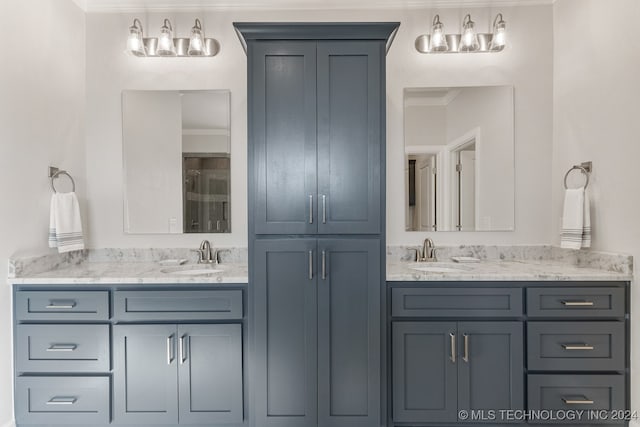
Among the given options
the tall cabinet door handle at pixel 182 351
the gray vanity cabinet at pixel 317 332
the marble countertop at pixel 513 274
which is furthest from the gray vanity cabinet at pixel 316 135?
the tall cabinet door handle at pixel 182 351

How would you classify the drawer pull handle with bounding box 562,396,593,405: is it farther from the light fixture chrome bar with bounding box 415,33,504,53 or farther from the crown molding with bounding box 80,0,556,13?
the crown molding with bounding box 80,0,556,13

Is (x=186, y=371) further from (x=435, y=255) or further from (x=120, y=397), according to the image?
(x=435, y=255)

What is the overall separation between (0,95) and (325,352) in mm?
2211

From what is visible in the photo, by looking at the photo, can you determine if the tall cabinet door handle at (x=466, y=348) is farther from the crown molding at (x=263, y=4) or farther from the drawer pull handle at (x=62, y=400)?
the crown molding at (x=263, y=4)

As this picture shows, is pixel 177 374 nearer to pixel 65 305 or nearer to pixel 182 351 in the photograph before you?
pixel 182 351

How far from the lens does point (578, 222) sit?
2.13 meters

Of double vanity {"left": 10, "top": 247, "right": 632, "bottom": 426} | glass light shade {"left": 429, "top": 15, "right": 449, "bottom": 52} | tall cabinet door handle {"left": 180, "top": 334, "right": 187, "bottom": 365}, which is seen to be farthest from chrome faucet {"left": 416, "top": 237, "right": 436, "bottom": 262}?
tall cabinet door handle {"left": 180, "top": 334, "right": 187, "bottom": 365}

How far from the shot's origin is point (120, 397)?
192 cm

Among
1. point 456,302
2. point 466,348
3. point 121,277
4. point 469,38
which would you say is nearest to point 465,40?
point 469,38

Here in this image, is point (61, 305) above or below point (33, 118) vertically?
below

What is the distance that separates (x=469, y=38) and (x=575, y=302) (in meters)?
1.78

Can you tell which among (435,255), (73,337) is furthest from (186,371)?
(435,255)

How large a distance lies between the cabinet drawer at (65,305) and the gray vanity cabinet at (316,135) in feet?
3.17

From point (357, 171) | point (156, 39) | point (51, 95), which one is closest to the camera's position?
point (357, 171)
